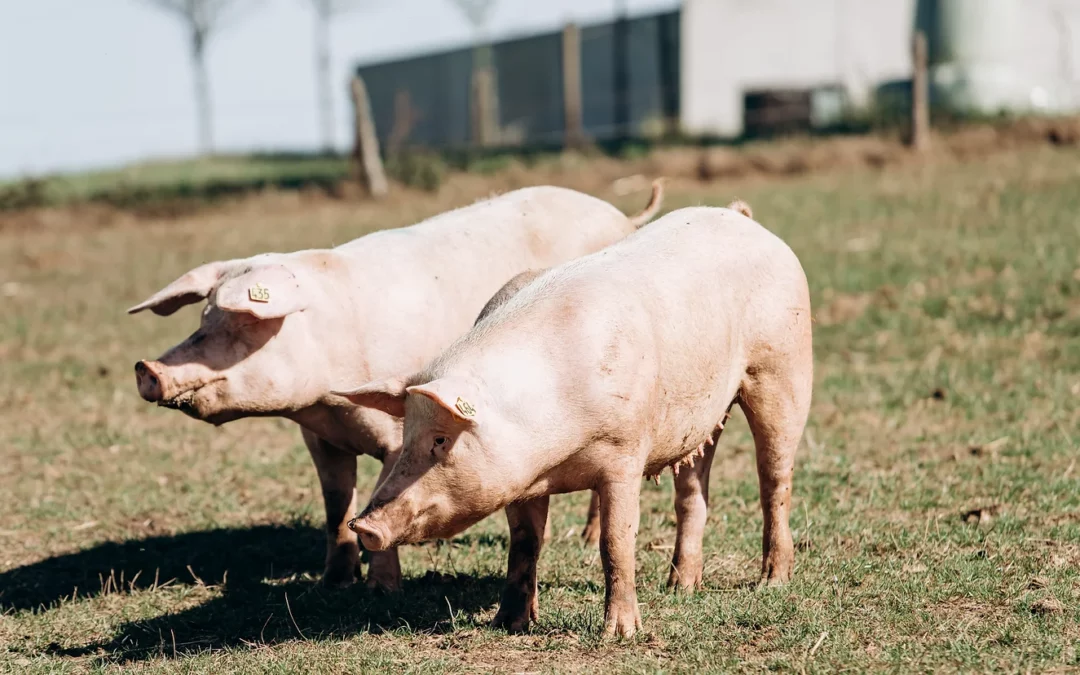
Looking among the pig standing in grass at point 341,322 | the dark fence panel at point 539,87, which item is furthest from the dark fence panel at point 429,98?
the pig standing in grass at point 341,322

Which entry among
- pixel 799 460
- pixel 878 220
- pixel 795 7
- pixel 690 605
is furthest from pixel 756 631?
pixel 795 7

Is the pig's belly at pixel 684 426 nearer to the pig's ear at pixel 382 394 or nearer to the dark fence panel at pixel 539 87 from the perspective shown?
the pig's ear at pixel 382 394

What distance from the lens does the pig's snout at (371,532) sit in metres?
4.16

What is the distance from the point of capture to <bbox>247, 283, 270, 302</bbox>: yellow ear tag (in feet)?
16.5

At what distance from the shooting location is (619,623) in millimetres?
4598

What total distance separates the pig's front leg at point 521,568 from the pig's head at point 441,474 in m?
0.52

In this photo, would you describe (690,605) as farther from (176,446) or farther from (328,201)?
(328,201)

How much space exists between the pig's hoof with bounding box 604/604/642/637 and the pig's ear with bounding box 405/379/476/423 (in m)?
0.94

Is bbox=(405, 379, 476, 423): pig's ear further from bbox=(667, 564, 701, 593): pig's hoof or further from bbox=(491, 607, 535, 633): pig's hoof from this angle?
bbox=(667, 564, 701, 593): pig's hoof

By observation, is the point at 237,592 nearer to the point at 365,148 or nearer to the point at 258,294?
the point at 258,294

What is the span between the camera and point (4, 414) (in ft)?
31.2

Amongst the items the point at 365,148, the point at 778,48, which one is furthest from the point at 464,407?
the point at 778,48

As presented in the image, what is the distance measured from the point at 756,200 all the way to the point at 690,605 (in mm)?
10878

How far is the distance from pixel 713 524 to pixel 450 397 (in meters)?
2.66
